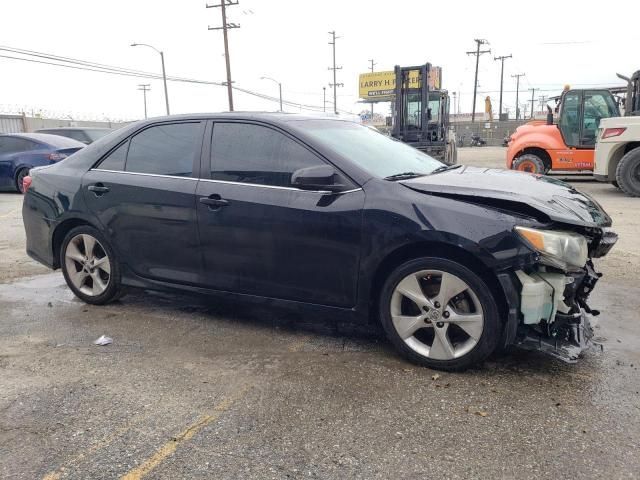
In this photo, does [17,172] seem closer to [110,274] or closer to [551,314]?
[110,274]

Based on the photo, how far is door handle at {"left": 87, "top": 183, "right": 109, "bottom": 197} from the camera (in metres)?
4.43

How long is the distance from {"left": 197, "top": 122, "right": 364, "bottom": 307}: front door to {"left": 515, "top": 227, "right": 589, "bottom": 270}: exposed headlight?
1020 millimetres

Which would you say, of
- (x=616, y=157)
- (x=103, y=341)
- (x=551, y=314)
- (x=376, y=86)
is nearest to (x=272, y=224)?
(x=103, y=341)

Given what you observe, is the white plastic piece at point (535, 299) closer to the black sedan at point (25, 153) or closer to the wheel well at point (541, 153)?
the wheel well at point (541, 153)

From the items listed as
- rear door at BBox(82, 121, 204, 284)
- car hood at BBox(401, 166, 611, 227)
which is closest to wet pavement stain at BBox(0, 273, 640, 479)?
rear door at BBox(82, 121, 204, 284)

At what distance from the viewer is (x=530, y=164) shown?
13.7 m

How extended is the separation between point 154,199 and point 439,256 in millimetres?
2234

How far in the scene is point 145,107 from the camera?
81.1 m

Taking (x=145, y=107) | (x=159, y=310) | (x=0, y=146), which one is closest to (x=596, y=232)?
(x=159, y=310)

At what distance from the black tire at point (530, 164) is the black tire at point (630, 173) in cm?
238

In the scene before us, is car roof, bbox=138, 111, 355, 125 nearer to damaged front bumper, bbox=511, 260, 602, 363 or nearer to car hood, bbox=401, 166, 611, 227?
car hood, bbox=401, 166, 611, 227

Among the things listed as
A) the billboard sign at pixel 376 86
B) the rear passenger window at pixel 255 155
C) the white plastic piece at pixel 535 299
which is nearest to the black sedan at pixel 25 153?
the rear passenger window at pixel 255 155

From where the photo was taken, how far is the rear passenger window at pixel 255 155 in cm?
375

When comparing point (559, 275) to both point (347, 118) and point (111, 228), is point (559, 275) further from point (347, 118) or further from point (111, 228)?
point (111, 228)
